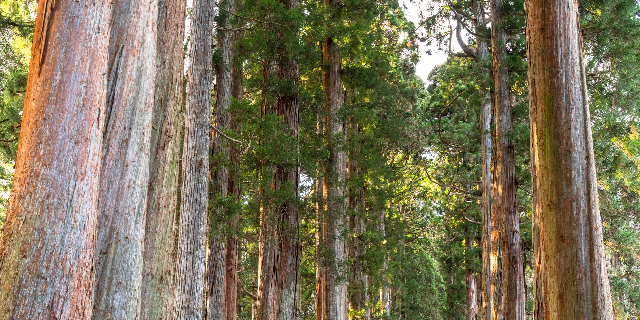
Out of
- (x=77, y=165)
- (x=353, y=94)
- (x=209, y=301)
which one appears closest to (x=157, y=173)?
(x=77, y=165)

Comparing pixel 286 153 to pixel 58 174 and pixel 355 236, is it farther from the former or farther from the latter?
pixel 58 174

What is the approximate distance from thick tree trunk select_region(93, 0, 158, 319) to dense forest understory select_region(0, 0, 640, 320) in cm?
2

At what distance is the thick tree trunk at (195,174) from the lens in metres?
8.86

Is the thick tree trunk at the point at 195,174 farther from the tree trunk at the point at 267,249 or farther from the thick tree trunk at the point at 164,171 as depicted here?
the thick tree trunk at the point at 164,171

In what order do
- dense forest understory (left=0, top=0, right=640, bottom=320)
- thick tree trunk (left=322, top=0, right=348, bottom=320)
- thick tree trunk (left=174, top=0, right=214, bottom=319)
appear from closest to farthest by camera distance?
1. dense forest understory (left=0, top=0, right=640, bottom=320)
2. thick tree trunk (left=174, top=0, right=214, bottom=319)
3. thick tree trunk (left=322, top=0, right=348, bottom=320)

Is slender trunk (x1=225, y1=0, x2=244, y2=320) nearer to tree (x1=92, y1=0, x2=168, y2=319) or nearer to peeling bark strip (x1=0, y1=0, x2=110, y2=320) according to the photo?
tree (x1=92, y1=0, x2=168, y2=319)

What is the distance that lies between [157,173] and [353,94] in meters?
14.1

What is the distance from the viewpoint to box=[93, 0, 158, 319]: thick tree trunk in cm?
392

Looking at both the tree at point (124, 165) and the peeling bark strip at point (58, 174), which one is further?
the tree at point (124, 165)

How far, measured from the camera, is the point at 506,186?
11102mm

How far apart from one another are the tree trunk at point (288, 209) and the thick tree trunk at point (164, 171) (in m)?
5.68

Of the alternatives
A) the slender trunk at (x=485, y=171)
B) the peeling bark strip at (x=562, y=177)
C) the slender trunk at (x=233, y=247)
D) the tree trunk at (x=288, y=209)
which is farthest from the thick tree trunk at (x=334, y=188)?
the peeling bark strip at (x=562, y=177)

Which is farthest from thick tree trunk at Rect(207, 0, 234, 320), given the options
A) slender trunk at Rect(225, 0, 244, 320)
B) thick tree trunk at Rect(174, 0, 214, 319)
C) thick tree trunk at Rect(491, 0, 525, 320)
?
thick tree trunk at Rect(491, 0, 525, 320)

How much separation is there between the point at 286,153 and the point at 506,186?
5195 millimetres
